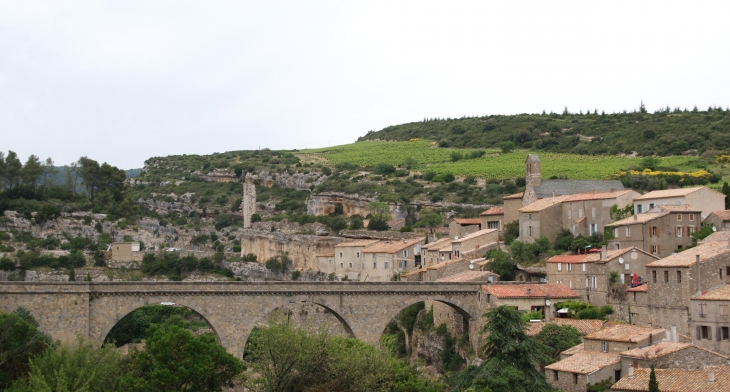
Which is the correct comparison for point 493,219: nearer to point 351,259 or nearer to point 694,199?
point 351,259

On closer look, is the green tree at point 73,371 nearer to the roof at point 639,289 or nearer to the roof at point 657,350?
the roof at point 657,350

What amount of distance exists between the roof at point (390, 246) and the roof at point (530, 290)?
18.7 m

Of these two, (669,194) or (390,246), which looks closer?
(669,194)

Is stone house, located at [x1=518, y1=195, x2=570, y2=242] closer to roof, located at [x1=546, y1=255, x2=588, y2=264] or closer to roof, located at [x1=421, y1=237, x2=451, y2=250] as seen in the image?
roof, located at [x1=421, y1=237, x2=451, y2=250]

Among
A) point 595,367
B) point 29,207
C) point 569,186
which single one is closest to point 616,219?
point 569,186

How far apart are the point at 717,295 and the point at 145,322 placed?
1487 inches

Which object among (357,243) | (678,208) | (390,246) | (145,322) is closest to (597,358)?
(678,208)

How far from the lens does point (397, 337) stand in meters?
58.3

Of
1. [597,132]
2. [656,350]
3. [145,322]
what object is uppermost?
[597,132]

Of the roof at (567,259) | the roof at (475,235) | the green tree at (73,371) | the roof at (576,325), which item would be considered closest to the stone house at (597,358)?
the roof at (576,325)

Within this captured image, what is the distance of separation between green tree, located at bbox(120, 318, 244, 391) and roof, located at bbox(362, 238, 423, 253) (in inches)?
1173

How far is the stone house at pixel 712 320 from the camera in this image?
3838 centimetres

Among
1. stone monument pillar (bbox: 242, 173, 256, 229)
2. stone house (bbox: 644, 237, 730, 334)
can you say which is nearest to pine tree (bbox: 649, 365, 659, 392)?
stone house (bbox: 644, 237, 730, 334)

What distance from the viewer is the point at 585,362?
1531 inches
